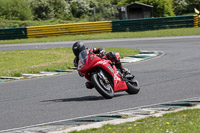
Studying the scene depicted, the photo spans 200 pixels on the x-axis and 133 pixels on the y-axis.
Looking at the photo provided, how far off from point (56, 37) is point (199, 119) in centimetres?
3004

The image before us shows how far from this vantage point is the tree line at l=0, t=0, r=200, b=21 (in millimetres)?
65250

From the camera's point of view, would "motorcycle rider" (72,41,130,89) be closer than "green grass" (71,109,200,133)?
No

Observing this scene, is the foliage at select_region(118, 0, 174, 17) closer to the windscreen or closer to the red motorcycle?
the red motorcycle

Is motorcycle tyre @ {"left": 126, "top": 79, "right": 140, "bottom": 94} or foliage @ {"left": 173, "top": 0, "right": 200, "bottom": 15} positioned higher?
motorcycle tyre @ {"left": 126, "top": 79, "right": 140, "bottom": 94}

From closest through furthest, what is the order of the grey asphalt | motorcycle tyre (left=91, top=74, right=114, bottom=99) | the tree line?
the grey asphalt
motorcycle tyre (left=91, top=74, right=114, bottom=99)
the tree line

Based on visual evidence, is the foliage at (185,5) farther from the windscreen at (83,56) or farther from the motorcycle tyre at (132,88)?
the windscreen at (83,56)

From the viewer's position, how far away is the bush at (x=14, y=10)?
6538cm

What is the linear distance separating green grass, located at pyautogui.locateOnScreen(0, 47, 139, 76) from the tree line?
34261mm

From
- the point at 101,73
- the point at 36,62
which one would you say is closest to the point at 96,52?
the point at 101,73

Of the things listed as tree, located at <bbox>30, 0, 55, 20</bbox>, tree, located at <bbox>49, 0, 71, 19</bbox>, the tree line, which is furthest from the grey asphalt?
tree, located at <bbox>49, 0, 71, 19</bbox>

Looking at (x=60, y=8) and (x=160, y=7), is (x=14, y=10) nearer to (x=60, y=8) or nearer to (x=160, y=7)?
(x=60, y=8)

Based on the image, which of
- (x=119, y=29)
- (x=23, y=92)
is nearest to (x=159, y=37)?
(x=119, y=29)

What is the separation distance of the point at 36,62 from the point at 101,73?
35.1 ft

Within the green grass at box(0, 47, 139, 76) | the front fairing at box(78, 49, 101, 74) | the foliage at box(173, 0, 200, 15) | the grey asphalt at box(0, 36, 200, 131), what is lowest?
the foliage at box(173, 0, 200, 15)
